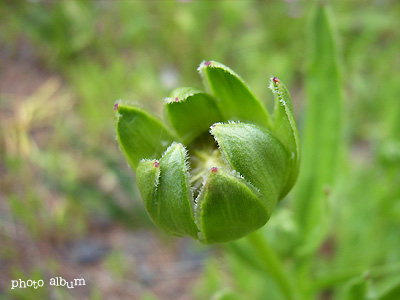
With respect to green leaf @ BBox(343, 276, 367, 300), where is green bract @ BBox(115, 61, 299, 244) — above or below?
above

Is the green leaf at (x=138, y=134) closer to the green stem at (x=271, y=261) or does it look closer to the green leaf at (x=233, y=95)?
the green leaf at (x=233, y=95)

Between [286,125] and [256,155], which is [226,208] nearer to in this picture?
[256,155]

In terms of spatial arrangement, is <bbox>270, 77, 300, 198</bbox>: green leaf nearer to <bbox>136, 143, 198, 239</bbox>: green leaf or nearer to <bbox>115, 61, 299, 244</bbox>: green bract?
<bbox>115, 61, 299, 244</bbox>: green bract

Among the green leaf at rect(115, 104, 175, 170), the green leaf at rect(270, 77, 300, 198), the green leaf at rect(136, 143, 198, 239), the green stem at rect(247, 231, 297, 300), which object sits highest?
the green leaf at rect(115, 104, 175, 170)

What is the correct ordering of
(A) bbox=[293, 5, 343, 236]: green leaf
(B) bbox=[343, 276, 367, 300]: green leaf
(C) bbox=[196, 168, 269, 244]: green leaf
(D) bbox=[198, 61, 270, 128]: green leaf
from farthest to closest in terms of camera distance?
(A) bbox=[293, 5, 343, 236]: green leaf, (B) bbox=[343, 276, 367, 300]: green leaf, (D) bbox=[198, 61, 270, 128]: green leaf, (C) bbox=[196, 168, 269, 244]: green leaf

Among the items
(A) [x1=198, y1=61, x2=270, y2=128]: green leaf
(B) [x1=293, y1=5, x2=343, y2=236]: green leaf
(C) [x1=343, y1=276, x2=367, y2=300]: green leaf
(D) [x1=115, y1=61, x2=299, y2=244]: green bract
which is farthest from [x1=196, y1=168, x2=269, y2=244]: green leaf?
(B) [x1=293, y1=5, x2=343, y2=236]: green leaf

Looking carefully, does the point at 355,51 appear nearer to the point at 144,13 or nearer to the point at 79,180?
the point at 144,13

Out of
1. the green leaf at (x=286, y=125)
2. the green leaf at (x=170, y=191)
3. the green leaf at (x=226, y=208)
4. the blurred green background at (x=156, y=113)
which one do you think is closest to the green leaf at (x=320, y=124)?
the blurred green background at (x=156, y=113)
